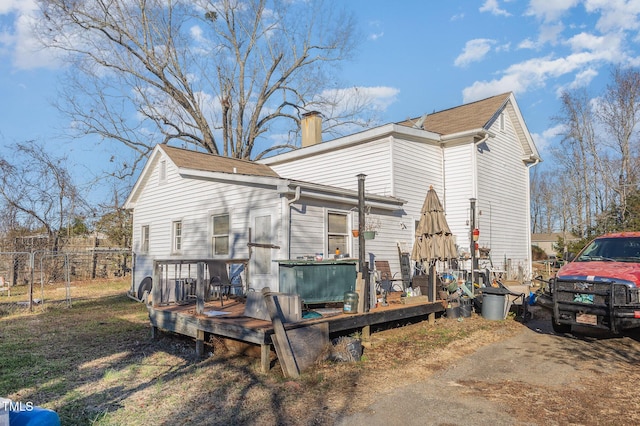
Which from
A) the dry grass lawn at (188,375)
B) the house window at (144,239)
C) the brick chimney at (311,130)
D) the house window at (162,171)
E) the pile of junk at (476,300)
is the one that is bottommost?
the dry grass lawn at (188,375)

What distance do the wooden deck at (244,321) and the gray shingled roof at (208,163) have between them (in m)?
5.57

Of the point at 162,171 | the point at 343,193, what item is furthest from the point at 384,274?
the point at 162,171

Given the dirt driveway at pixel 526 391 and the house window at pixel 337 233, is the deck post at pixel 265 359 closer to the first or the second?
the dirt driveway at pixel 526 391

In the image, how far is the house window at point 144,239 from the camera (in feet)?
50.1

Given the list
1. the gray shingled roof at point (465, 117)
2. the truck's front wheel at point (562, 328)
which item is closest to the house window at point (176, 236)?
the gray shingled roof at point (465, 117)

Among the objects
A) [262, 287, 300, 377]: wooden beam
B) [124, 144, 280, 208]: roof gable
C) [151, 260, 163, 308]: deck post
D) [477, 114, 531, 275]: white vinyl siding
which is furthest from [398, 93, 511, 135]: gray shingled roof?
[262, 287, 300, 377]: wooden beam

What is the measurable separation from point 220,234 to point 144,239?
5.11 m

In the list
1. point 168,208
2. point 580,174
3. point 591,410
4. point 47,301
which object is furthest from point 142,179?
point 580,174

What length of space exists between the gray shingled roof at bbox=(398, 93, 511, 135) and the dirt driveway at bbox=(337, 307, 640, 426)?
833cm

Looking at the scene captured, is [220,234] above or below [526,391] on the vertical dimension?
above

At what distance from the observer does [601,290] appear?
275 inches

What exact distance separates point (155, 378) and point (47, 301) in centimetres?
1030

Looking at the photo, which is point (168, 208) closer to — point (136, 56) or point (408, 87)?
point (408, 87)

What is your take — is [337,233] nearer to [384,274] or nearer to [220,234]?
[384,274]
